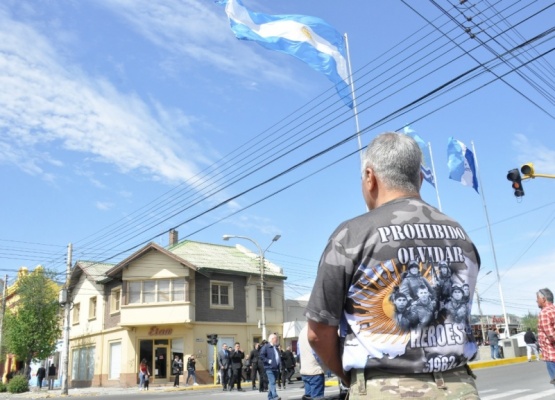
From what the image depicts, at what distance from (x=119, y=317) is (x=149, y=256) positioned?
4.33 m

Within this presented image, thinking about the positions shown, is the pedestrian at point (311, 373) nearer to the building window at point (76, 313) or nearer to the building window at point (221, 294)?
the building window at point (221, 294)

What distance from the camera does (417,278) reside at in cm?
219

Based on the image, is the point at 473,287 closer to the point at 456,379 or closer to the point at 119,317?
the point at 456,379

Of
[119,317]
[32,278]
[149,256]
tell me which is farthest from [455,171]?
[32,278]

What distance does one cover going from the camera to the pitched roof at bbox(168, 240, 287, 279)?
→ 121ft

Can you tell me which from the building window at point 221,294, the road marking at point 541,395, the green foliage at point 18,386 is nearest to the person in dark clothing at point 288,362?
the building window at point 221,294

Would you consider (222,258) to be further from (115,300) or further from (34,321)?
(34,321)

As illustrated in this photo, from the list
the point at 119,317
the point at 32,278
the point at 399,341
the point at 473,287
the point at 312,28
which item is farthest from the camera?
the point at 32,278

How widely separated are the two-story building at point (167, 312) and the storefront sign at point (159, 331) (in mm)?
62

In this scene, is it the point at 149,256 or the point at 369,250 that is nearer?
the point at 369,250

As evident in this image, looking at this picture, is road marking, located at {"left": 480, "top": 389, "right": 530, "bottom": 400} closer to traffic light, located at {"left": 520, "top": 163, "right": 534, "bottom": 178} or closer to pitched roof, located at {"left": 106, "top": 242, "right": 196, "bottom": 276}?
traffic light, located at {"left": 520, "top": 163, "right": 534, "bottom": 178}

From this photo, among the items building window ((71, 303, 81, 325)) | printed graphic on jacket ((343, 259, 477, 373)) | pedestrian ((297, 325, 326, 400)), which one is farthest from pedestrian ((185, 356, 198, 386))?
printed graphic on jacket ((343, 259, 477, 373))

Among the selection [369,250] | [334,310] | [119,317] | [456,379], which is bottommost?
[456,379]

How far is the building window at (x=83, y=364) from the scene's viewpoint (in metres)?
38.2
